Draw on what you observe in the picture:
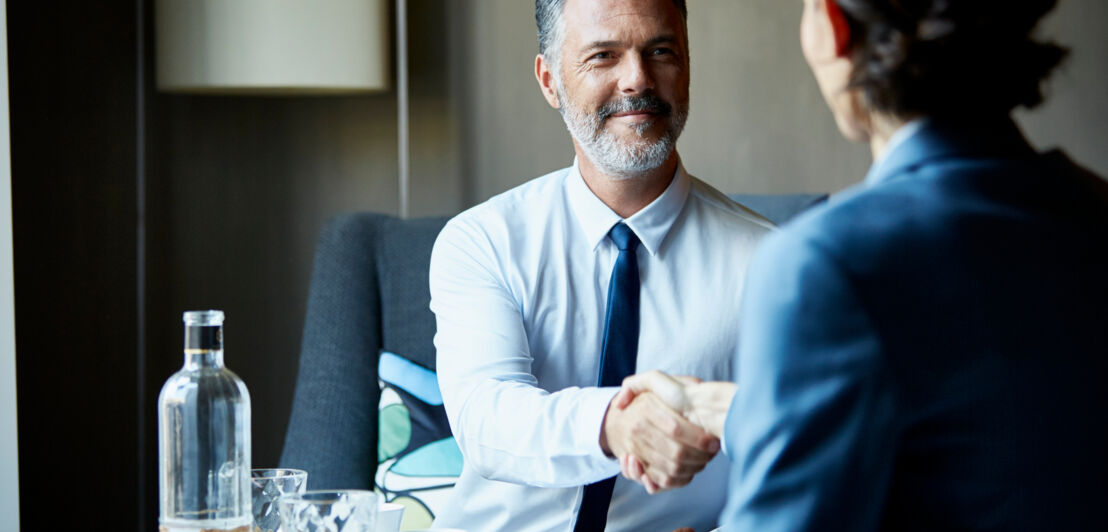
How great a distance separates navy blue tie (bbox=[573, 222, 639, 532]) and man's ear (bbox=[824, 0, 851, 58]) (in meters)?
0.84

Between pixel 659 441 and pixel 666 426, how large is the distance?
2 centimetres

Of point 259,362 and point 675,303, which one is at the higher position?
point 675,303

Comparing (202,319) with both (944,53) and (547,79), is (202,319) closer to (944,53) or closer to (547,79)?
(944,53)

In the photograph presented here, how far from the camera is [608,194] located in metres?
1.68

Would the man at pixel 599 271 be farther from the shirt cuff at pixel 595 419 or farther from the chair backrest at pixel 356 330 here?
the chair backrest at pixel 356 330

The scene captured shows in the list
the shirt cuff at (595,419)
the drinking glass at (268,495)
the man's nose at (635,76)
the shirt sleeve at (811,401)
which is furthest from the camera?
the man's nose at (635,76)

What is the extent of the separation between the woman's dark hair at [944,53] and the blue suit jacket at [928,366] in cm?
7

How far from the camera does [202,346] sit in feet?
3.27

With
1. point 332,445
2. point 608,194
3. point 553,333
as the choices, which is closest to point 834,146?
point 608,194

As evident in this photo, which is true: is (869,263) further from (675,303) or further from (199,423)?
(675,303)

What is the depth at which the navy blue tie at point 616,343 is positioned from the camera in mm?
1498

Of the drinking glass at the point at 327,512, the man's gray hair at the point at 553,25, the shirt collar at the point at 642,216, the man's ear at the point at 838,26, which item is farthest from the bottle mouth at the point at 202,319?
the man's gray hair at the point at 553,25

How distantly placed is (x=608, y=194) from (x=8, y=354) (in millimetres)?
1165

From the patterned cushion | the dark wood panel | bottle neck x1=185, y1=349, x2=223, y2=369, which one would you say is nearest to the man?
the patterned cushion
